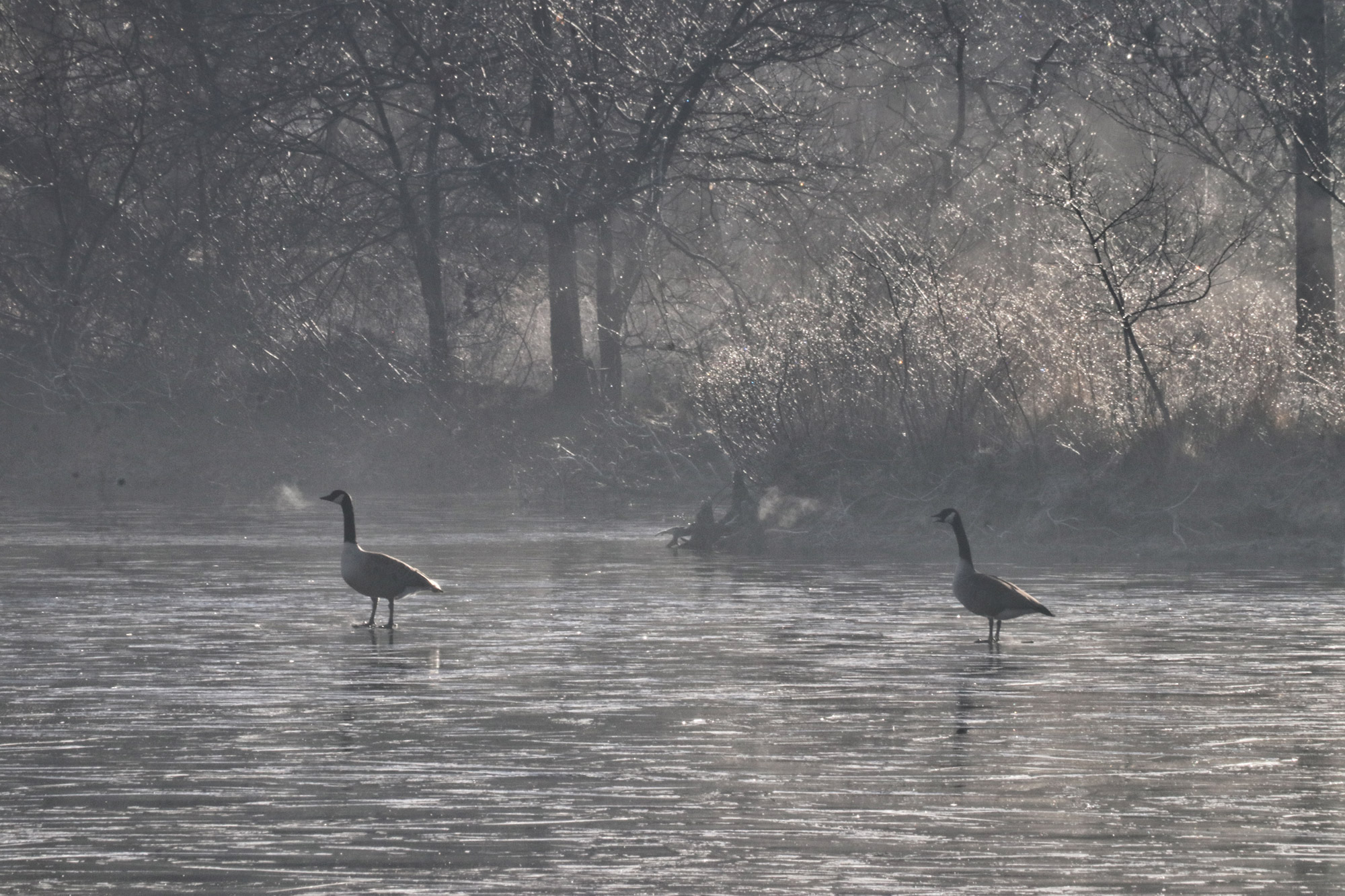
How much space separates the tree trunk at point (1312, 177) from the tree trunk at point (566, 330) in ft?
45.6

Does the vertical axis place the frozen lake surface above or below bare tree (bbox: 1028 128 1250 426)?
below

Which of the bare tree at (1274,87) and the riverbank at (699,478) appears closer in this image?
the riverbank at (699,478)

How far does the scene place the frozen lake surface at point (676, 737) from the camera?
322 inches

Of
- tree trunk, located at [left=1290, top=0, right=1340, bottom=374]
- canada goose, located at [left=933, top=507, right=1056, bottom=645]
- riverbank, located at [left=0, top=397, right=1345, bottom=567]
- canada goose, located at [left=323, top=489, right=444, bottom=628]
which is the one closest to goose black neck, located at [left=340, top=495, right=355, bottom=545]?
canada goose, located at [left=323, top=489, right=444, bottom=628]

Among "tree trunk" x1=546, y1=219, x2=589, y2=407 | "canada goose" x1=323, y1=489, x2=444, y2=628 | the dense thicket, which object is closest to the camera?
"canada goose" x1=323, y1=489, x2=444, y2=628

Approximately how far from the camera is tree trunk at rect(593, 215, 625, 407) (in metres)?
36.1

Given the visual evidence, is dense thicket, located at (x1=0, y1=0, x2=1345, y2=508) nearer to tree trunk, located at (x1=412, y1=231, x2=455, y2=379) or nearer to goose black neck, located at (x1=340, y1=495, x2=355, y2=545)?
tree trunk, located at (x1=412, y1=231, x2=455, y2=379)

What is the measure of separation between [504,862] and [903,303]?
16.3m

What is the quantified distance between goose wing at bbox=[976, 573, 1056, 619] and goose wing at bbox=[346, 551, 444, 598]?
12.8 ft

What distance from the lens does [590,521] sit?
Result: 27.1 m

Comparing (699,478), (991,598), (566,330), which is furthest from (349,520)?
(566,330)

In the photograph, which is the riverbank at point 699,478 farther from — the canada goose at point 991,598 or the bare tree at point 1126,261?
the canada goose at point 991,598

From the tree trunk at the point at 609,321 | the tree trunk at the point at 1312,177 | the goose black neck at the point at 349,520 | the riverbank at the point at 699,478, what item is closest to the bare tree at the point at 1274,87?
the tree trunk at the point at 1312,177

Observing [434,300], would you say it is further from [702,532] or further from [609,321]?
[702,532]
